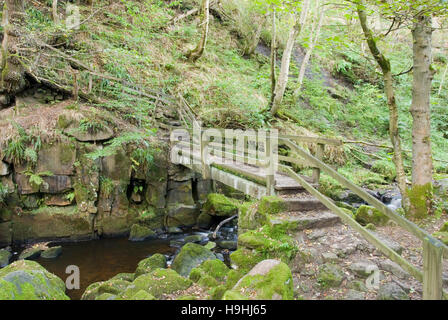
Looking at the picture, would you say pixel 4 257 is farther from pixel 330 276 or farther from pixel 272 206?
pixel 330 276

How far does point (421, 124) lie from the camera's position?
541 cm

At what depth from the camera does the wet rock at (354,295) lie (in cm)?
328

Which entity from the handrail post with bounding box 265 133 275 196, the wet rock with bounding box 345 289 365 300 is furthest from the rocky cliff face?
the wet rock with bounding box 345 289 365 300

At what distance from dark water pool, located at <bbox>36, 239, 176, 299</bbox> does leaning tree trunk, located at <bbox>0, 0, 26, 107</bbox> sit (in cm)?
522

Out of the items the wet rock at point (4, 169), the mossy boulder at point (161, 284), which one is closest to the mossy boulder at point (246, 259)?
the mossy boulder at point (161, 284)

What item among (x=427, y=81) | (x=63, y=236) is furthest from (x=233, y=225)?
(x=427, y=81)

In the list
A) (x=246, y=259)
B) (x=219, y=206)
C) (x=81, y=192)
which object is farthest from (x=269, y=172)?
(x=81, y=192)

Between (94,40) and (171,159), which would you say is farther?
(94,40)

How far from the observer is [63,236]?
838 cm

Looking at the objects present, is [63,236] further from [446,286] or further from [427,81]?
[427,81]

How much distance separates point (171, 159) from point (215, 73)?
241 inches

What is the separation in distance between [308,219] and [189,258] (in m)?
3.27

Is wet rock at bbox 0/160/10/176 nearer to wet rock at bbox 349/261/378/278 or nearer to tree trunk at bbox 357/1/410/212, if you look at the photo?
wet rock at bbox 349/261/378/278

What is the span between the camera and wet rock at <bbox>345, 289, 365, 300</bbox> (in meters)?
3.28
